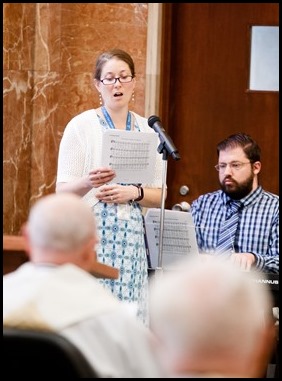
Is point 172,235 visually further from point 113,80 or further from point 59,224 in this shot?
point 59,224

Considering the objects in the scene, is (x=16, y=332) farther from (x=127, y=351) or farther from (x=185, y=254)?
(x=185, y=254)

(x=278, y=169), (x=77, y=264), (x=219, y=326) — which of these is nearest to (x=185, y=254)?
(x=278, y=169)

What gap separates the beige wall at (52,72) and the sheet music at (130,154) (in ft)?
7.15

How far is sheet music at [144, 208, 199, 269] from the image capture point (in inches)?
221

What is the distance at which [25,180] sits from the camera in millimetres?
7703

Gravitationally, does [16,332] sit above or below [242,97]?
below

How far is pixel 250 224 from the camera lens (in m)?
6.02

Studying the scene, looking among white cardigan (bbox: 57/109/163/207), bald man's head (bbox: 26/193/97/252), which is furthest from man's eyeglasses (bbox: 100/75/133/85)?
bald man's head (bbox: 26/193/97/252)

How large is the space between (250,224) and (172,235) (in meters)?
0.55

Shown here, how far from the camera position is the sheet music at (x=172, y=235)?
562 centimetres

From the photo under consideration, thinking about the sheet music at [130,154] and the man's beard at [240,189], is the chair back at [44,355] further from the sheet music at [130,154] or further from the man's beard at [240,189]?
the man's beard at [240,189]

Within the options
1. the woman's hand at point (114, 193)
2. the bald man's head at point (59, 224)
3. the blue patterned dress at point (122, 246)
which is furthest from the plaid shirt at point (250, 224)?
the bald man's head at point (59, 224)

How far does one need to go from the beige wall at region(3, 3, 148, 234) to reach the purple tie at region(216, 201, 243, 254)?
5.74ft

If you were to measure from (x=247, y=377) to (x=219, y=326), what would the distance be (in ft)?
0.71
